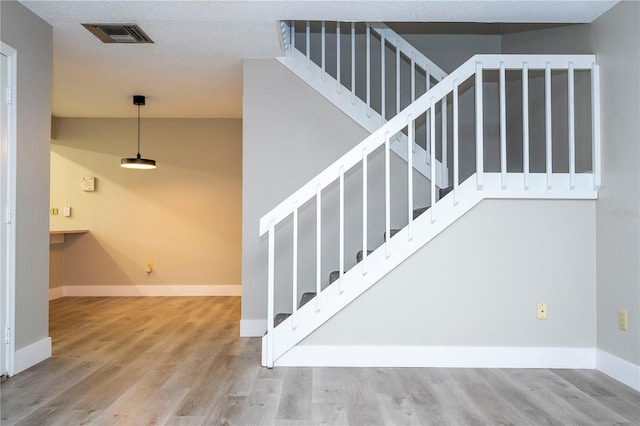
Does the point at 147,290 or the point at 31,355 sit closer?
the point at 31,355

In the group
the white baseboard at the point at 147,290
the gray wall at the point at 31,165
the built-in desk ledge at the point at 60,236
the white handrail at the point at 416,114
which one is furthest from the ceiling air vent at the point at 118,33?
the white baseboard at the point at 147,290

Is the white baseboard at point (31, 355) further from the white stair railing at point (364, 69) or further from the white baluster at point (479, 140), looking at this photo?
the white baluster at point (479, 140)

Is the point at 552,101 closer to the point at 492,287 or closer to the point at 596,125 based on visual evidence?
the point at 596,125

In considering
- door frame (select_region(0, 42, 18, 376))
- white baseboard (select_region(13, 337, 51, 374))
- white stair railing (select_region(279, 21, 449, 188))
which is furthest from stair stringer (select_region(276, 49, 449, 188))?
white baseboard (select_region(13, 337, 51, 374))

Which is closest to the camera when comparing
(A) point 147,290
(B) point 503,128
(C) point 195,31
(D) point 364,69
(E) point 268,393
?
(E) point 268,393

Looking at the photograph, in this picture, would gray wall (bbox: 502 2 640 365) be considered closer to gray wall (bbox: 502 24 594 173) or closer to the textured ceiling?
gray wall (bbox: 502 24 594 173)

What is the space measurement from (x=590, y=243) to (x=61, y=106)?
19.1 ft

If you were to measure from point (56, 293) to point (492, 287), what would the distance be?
5481 millimetres

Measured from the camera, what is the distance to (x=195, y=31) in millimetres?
3402

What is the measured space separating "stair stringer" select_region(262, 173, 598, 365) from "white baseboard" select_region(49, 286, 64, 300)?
13.7 ft

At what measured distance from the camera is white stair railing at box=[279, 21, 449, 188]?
4059mm

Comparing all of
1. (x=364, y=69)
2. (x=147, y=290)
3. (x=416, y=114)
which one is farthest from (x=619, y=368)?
(x=147, y=290)

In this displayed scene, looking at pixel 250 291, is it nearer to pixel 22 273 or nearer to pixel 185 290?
pixel 22 273

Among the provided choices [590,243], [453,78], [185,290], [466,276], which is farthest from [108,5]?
[185,290]
